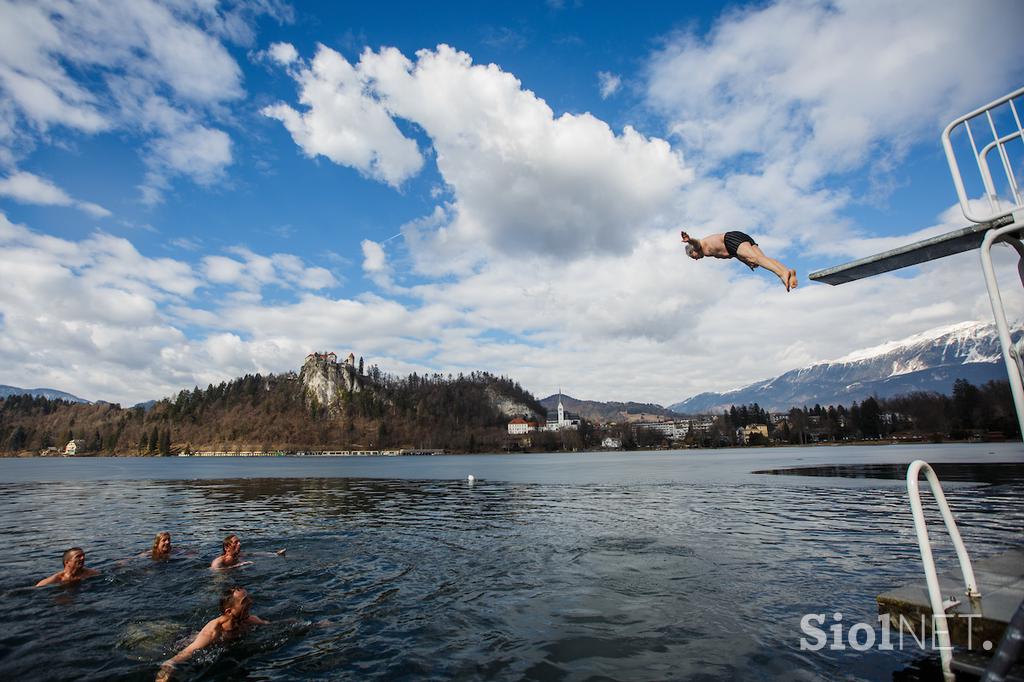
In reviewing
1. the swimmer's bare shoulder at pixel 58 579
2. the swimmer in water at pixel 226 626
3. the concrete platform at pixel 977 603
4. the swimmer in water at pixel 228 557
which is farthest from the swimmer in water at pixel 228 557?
the concrete platform at pixel 977 603

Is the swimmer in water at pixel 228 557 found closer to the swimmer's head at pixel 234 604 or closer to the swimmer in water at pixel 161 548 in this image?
the swimmer in water at pixel 161 548

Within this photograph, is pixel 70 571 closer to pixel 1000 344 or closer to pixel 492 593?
pixel 492 593

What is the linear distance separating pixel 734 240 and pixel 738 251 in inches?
4.6

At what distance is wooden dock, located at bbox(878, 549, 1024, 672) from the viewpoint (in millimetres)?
6453

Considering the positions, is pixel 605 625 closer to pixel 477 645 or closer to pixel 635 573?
pixel 477 645

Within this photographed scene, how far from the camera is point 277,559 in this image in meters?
20.0

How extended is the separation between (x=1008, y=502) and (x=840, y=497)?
9405 millimetres

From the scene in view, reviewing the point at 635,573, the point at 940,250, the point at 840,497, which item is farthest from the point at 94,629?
the point at 840,497

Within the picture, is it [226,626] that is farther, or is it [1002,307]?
[226,626]

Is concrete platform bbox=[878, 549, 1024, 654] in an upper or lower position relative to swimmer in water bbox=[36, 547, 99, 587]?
upper

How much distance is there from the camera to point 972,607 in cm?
684

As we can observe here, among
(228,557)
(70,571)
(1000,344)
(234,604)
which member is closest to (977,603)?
(1000,344)

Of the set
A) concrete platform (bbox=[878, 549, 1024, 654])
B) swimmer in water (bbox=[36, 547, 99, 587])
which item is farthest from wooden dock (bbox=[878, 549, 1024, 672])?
swimmer in water (bbox=[36, 547, 99, 587])

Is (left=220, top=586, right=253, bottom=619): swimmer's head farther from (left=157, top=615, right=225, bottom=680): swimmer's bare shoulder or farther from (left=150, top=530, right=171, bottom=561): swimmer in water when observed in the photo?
(left=150, top=530, right=171, bottom=561): swimmer in water
